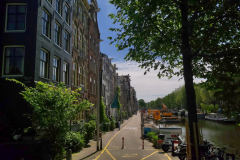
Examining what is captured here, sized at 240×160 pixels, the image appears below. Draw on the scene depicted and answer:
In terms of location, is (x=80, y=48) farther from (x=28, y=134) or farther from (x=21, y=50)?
(x=28, y=134)

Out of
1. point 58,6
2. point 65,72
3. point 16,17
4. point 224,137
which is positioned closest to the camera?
point 16,17

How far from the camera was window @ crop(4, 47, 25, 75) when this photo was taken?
47.9 ft

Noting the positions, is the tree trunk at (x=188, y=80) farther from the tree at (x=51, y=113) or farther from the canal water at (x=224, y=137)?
the tree at (x=51, y=113)

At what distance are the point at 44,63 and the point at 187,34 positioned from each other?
11.3m

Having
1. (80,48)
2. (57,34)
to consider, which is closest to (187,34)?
(57,34)

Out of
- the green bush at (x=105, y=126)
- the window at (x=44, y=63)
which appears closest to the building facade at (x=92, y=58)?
the green bush at (x=105, y=126)

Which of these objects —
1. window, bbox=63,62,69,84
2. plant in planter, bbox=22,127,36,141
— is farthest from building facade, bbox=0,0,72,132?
window, bbox=63,62,69,84

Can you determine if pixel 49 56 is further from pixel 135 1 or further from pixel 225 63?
pixel 225 63

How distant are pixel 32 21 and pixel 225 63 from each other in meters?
12.9

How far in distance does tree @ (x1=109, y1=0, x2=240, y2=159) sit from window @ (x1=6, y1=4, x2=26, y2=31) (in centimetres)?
705

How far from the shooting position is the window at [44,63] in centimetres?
1591

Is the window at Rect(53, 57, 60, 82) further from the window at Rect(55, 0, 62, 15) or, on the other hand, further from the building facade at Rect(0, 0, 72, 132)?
the window at Rect(55, 0, 62, 15)

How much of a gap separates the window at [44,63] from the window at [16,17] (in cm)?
236

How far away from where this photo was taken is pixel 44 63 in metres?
16.5
